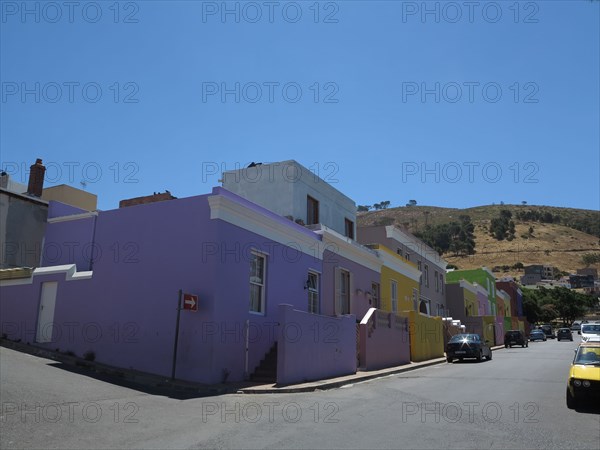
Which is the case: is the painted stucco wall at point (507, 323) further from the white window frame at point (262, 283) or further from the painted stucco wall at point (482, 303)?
the white window frame at point (262, 283)

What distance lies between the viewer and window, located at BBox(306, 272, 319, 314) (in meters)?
19.4

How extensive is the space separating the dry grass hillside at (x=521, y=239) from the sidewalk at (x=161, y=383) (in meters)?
103

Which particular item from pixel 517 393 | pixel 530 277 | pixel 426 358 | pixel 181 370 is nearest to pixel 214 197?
pixel 181 370

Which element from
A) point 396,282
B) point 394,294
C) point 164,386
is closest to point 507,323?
point 396,282

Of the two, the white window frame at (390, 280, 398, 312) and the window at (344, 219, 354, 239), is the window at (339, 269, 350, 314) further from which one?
the white window frame at (390, 280, 398, 312)

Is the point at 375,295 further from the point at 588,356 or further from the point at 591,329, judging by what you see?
the point at 588,356

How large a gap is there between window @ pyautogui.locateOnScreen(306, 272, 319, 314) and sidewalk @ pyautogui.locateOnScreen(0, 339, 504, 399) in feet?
11.7

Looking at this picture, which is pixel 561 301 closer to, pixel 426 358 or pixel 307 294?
pixel 426 358

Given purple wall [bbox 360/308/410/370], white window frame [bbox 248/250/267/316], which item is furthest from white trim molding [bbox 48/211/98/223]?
purple wall [bbox 360/308/410/370]

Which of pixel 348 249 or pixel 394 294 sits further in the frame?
pixel 394 294

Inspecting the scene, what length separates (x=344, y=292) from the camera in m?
22.2

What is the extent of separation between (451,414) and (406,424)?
1.48m

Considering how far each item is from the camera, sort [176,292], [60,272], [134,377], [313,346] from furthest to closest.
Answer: [60,272] → [313,346] → [176,292] → [134,377]

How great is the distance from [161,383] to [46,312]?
6215 millimetres
